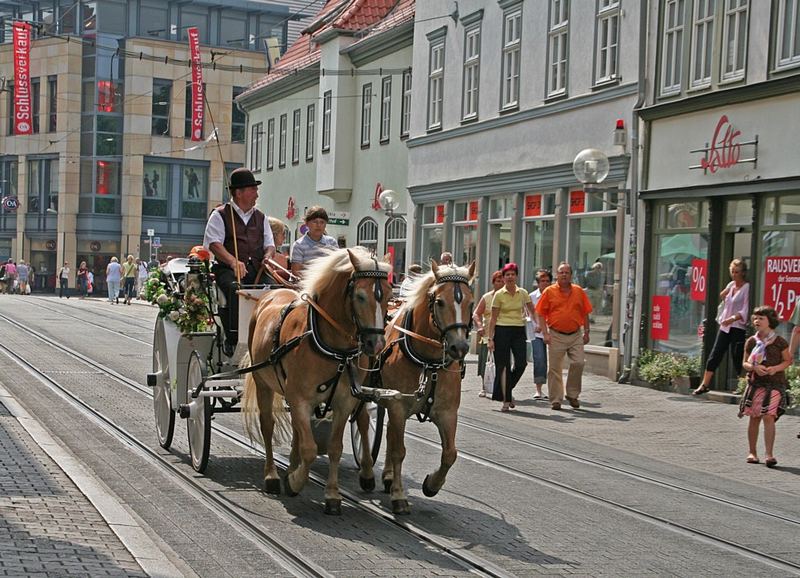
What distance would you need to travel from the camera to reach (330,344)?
923cm

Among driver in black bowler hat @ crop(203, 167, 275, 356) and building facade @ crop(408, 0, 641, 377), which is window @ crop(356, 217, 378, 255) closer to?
building facade @ crop(408, 0, 641, 377)

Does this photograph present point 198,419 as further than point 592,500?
Yes

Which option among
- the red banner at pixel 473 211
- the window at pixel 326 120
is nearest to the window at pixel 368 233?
the window at pixel 326 120

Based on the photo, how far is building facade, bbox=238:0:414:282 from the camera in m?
35.0

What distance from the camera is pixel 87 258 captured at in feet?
233

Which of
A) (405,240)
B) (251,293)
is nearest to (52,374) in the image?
(251,293)

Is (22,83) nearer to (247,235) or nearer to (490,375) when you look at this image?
(490,375)

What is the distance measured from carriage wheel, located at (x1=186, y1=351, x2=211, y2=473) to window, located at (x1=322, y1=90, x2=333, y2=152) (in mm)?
27770

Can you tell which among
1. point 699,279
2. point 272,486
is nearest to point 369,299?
point 272,486

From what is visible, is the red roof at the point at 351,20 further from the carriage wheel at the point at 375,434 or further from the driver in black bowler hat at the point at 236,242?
the carriage wheel at the point at 375,434

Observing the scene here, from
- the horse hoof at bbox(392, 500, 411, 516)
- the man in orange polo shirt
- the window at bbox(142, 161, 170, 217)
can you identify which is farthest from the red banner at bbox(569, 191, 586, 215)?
the window at bbox(142, 161, 170, 217)

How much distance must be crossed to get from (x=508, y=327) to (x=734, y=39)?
5.69 m

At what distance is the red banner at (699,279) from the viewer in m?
20.5

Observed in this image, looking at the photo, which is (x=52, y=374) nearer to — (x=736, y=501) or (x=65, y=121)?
(x=736, y=501)
